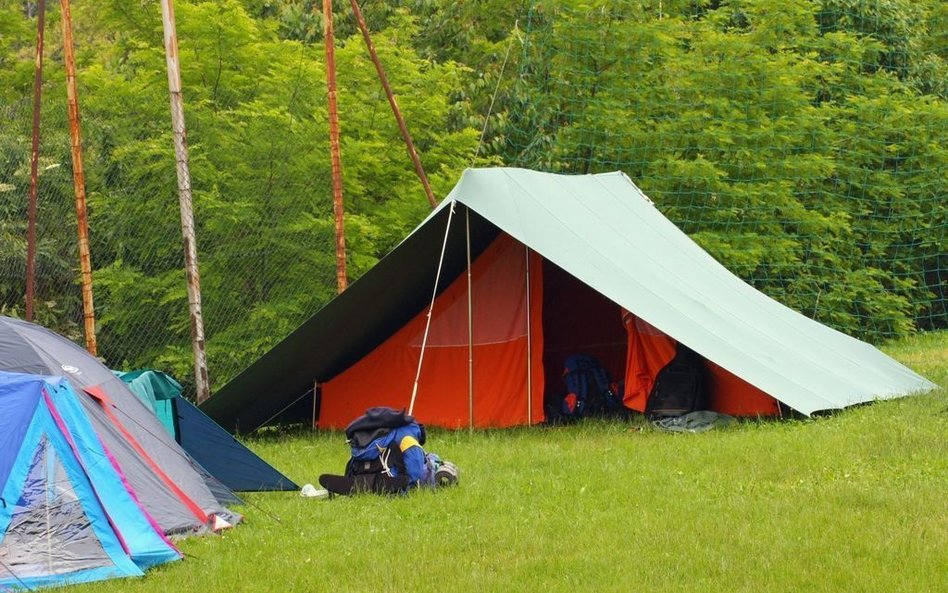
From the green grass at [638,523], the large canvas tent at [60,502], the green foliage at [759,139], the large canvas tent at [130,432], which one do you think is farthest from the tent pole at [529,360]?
the green foliage at [759,139]

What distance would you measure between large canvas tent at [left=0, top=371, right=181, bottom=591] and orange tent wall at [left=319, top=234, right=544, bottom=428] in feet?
11.7

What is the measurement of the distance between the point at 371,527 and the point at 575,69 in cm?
885

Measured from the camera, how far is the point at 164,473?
207 inches

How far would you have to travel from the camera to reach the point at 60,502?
4.48 m

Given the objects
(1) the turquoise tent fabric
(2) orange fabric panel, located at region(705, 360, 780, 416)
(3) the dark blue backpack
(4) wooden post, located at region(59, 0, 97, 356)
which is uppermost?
(4) wooden post, located at region(59, 0, 97, 356)

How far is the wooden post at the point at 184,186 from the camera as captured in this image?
8.72 m

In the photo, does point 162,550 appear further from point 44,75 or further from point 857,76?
point 857,76

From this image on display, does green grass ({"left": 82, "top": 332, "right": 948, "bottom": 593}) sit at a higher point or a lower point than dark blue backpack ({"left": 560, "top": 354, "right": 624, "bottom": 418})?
higher

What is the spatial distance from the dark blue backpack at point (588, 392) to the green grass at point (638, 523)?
3.87ft

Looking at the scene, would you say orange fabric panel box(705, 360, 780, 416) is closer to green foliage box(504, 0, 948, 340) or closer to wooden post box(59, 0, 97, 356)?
wooden post box(59, 0, 97, 356)

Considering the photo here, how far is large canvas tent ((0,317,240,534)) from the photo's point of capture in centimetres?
501

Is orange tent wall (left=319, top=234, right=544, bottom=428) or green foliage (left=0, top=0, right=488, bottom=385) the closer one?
orange tent wall (left=319, top=234, right=544, bottom=428)

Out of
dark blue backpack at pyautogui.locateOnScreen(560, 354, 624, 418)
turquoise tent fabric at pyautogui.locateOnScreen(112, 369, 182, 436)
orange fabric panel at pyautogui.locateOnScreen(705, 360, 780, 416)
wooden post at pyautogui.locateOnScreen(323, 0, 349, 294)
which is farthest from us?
wooden post at pyautogui.locateOnScreen(323, 0, 349, 294)

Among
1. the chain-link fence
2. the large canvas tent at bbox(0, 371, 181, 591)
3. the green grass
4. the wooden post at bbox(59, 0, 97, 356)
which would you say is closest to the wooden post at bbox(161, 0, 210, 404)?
the wooden post at bbox(59, 0, 97, 356)
